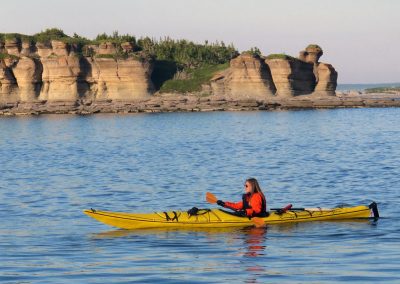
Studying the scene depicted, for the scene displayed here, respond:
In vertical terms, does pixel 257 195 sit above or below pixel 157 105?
below

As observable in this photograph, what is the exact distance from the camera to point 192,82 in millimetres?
108250

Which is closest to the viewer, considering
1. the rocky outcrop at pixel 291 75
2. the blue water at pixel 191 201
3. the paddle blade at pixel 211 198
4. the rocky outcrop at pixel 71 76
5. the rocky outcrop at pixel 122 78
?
the blue water at pixel 191 201

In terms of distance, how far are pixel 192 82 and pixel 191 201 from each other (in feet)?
276

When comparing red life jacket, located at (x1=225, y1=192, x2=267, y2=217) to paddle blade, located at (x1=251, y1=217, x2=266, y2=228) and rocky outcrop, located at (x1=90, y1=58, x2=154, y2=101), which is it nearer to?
paddle blade, located at (x1=251, y1=217, x2=266, y2=228)

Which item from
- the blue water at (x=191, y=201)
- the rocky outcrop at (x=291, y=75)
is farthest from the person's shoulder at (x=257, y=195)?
the rocky outcrop at (x=291, y=75)

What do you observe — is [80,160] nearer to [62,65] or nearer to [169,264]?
[169,264]

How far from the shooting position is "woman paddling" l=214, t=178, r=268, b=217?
1847 cm

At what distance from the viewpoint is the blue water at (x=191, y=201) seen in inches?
562

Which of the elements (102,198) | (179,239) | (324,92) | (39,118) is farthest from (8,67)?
(179,239)

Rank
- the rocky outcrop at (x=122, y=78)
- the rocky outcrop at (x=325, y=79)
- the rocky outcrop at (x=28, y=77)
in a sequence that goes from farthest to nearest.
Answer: the rocky outcrop at (x=325, y=79), the rocky outcrop at (x=28, y=77), the rocky outcrop at (x=122, y=78)

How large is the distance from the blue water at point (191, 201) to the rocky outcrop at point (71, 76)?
127 ft

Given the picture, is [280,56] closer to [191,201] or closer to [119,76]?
[119,76]

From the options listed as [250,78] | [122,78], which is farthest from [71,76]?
[250,78]

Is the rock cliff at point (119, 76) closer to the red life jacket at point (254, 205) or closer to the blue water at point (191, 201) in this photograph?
the blue water at point (191, 201)
